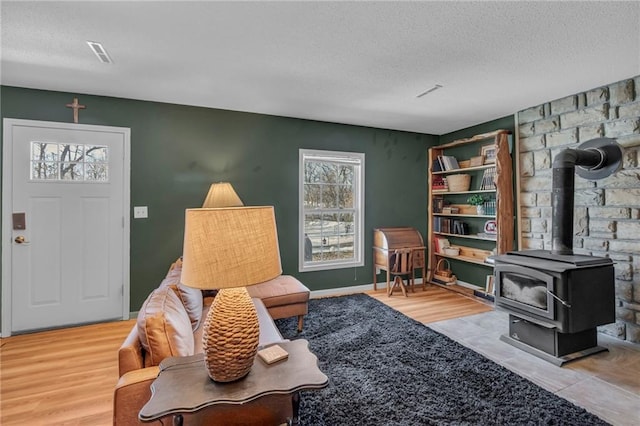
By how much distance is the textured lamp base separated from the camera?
1170 mm

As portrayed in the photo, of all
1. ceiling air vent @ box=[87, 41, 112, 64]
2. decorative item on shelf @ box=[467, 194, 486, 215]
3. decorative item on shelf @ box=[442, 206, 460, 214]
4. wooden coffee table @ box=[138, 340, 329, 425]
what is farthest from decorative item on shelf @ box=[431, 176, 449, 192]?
ceiling air vent @ box=[87, 41, 112, 64]

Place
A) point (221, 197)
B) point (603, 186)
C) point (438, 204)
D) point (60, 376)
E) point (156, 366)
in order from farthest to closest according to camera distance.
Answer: point (438, 204)
point (221, 197)
point (603, 186)
point (60, 376)
point (156, 366)

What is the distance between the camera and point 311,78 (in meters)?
2.84

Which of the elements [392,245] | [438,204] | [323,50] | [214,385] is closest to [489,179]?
[438,204]

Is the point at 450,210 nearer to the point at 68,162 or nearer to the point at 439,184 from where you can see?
the point at 439,184

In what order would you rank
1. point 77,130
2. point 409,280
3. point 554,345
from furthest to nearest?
point 409,280
point 77,130
point 554,345

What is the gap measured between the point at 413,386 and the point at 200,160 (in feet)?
10.4

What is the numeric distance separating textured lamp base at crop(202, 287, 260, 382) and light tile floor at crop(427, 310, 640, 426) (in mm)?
2185

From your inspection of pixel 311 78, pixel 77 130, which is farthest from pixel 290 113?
pixel 77 130

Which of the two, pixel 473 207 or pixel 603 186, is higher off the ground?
pixel 603 186

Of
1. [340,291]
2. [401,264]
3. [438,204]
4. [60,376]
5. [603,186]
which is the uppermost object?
[603,186]

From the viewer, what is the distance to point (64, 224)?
3203 millimetres

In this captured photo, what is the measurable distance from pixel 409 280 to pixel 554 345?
2.25m

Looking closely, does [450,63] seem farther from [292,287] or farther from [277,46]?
[292,287]
